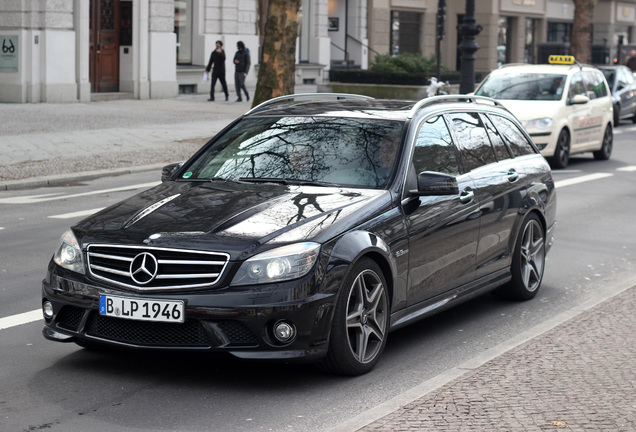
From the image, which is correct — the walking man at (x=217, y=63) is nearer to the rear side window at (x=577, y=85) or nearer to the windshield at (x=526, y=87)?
the windshield at (x=526, y=87)

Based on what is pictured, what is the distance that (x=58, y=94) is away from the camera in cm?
2961

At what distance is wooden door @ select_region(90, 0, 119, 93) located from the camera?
32.0 m

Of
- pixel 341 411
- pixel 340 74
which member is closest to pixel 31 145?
pixel 341 411

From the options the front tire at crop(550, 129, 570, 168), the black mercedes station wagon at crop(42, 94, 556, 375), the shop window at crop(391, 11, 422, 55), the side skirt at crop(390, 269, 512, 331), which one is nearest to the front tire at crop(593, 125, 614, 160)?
the front tire at crop(550, 129, 570, 168)

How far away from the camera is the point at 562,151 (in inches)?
756

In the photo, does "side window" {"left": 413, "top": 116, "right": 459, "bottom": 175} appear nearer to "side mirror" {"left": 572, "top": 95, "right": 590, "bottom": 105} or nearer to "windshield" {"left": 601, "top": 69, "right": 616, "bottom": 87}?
"side mirror" {"left": 572, "top": 95, "right": 590, "bottom": 105}

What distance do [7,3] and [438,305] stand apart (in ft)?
79.0

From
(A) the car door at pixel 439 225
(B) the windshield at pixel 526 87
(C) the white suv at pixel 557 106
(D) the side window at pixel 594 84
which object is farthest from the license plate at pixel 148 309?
(D) the side window at pixel 594 84

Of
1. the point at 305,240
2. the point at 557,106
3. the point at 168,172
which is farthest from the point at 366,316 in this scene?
the point at 557,106

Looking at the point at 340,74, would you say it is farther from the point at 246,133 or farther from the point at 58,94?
the point at 246,133

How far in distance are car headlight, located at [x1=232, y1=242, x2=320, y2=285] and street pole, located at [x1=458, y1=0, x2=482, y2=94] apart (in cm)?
1769

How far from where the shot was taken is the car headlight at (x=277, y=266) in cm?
569

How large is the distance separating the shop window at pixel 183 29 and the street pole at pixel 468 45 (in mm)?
14709

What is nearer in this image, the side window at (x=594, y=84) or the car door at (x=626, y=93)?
the side window at (x=594, y=84)
